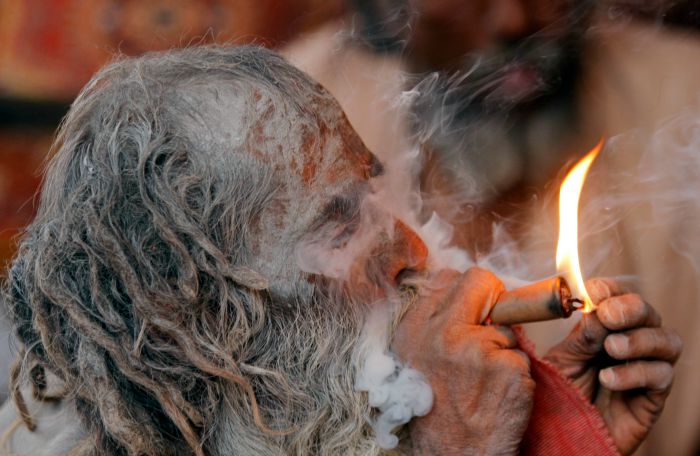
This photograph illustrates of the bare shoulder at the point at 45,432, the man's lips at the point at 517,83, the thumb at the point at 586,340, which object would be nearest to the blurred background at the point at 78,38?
the man's lips at the point at 517,83

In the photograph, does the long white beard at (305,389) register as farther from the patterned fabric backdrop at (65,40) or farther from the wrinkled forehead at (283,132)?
the patterned fabric backdrop at (65,40)

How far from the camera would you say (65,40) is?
11.0 ft

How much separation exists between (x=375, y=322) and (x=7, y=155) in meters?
2.21

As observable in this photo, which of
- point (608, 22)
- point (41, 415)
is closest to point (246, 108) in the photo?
point (41, 415)

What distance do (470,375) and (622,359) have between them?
36 centimetres

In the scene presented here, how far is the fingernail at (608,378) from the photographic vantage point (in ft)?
5.60

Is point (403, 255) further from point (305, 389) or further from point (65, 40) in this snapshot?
point (65, 40)

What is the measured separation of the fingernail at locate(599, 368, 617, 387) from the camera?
5.60ft

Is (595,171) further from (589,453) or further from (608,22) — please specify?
(589,453)

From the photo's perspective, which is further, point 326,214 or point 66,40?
point 66,40

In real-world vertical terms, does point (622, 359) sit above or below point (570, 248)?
below

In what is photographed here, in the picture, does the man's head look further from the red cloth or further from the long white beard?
the red cloth

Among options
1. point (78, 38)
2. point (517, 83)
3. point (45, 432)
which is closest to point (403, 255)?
point (45, 432)

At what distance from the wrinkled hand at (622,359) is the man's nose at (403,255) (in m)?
0.37
